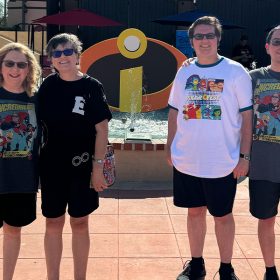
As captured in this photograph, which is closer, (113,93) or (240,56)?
(113,93)

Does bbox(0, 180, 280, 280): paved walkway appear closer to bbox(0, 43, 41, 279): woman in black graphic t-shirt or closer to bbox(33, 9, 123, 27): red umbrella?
bbox(0, 43, 41, 279): woman in black graphic t-shirt

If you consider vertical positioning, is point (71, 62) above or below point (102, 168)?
above

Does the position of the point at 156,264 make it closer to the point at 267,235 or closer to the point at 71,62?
the point at 267,235

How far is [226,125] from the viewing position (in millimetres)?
3012

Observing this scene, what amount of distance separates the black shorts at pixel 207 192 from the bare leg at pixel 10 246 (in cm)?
108

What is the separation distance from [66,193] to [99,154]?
32 centimetres

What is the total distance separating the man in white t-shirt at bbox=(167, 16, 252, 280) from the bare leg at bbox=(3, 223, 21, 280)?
3.61 ft

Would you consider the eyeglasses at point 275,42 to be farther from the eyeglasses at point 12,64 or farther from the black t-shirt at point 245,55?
the black t-shirt at point 245,55

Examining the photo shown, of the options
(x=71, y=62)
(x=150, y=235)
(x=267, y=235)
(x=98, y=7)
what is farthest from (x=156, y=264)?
(x=98, y=7)

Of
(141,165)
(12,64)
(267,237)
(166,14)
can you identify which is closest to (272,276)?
(267,237)

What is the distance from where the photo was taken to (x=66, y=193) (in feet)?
9.70

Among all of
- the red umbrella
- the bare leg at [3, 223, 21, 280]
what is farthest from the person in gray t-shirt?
the red umbrella

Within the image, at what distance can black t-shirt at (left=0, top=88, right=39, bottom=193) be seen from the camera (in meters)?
2.80

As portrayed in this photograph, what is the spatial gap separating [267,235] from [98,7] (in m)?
14.7
